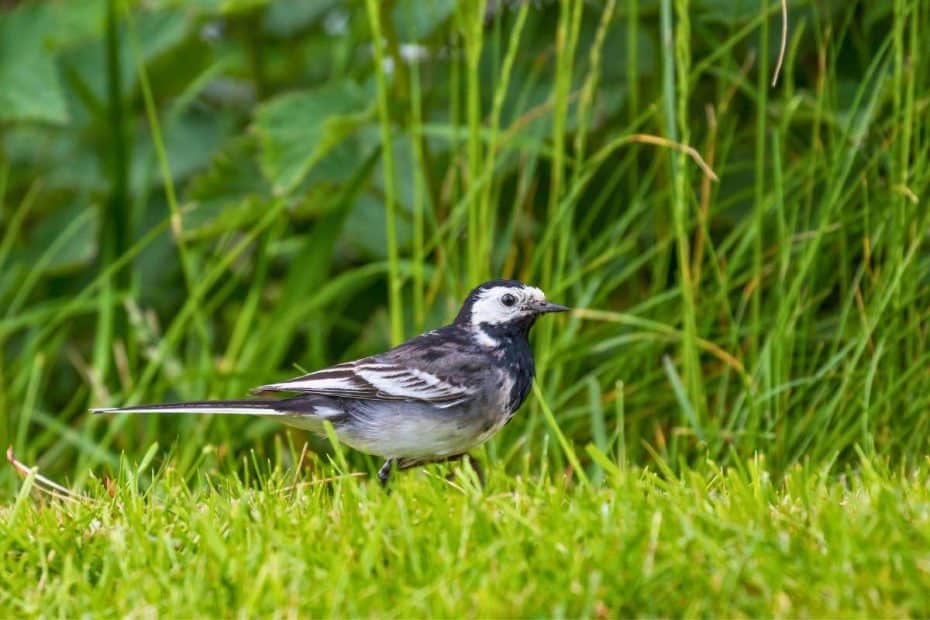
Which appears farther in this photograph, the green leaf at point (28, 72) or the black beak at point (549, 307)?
the green leaf at point (28, 72)

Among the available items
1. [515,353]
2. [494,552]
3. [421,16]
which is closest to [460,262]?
[421,16]

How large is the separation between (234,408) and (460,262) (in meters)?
2.00

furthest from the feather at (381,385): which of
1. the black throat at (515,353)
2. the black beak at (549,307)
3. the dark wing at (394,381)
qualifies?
the black beak at (549,307)

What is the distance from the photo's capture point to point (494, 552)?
135 inches

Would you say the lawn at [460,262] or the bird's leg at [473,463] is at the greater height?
the lawn at [460,262]

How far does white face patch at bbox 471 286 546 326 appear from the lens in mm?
5141

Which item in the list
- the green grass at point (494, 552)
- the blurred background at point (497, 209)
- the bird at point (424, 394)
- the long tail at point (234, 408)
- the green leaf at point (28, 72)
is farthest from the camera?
the green leaf at point (28, 72)

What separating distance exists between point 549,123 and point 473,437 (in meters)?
2.06

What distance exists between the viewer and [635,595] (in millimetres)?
3258

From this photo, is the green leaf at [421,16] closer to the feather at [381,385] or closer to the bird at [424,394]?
the bird at [424,394]

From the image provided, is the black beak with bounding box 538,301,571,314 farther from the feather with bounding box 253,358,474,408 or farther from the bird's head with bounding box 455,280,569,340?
the feather with bounding box 253,358,474,408

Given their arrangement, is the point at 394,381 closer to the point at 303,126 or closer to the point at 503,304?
the point at 503,304

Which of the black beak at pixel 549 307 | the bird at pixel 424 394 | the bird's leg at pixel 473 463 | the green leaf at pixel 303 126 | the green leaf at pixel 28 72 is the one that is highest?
the green leaf at pixel 28 72

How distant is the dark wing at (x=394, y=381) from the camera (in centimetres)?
483
